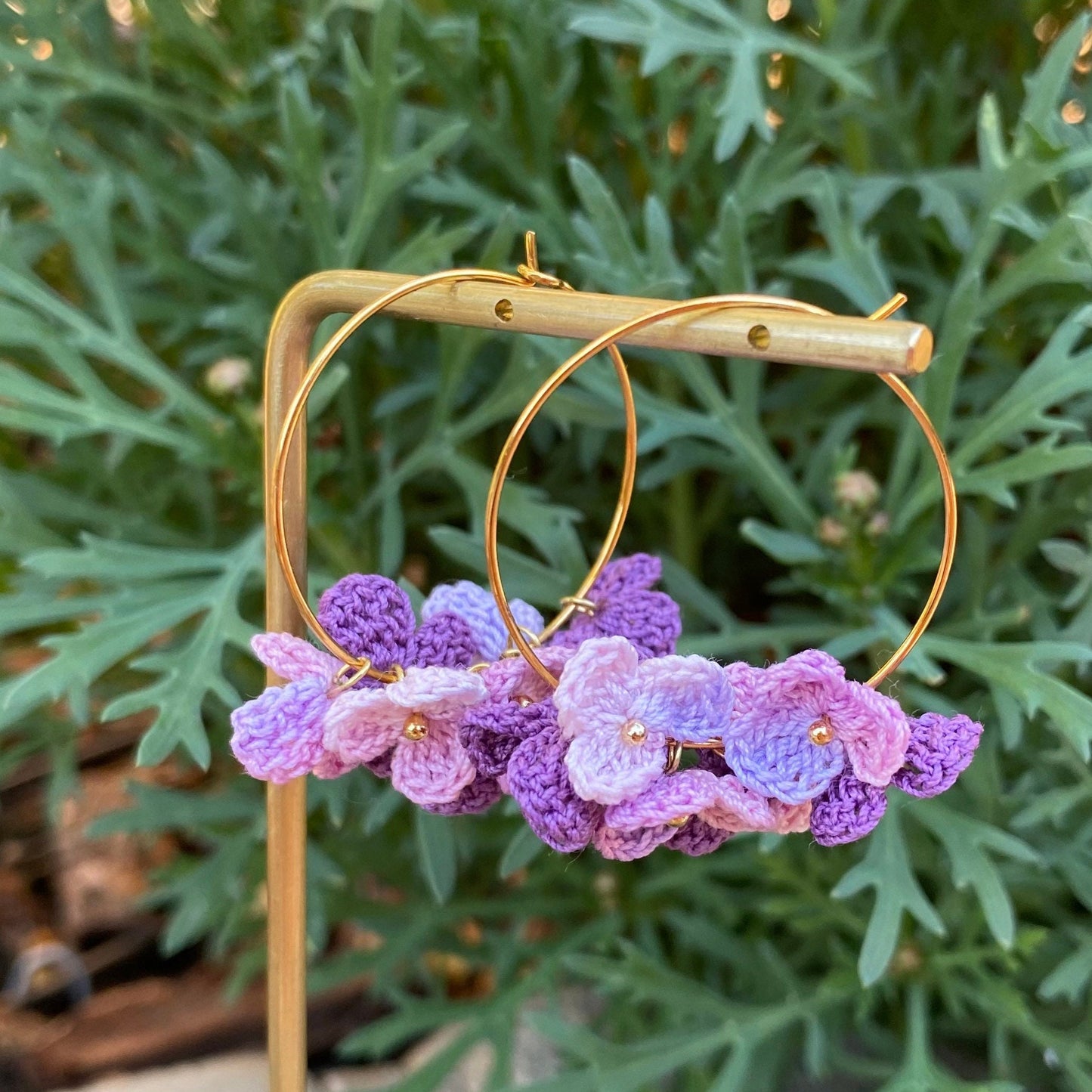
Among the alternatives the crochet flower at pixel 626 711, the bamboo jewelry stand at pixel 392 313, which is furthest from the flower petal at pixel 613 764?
the bamboo jewelry stand at pixel 392 313

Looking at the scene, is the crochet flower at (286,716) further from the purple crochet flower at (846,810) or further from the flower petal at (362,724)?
the purple crochet flower at (846,810)

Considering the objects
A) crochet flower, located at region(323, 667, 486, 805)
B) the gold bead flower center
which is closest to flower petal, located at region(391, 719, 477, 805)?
crochet flower, located at region(323, 667, 486, 805)

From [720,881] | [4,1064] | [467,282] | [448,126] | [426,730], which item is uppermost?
[448,126]

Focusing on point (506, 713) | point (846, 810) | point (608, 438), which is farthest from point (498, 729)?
point (608, 438)

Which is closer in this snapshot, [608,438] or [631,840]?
[631,840]

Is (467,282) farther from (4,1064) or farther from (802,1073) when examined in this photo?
(4,1064)

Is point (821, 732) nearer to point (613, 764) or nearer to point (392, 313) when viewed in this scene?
point (613, 764)

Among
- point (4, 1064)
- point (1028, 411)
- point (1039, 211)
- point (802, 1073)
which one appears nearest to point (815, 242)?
point (1039, 211)
